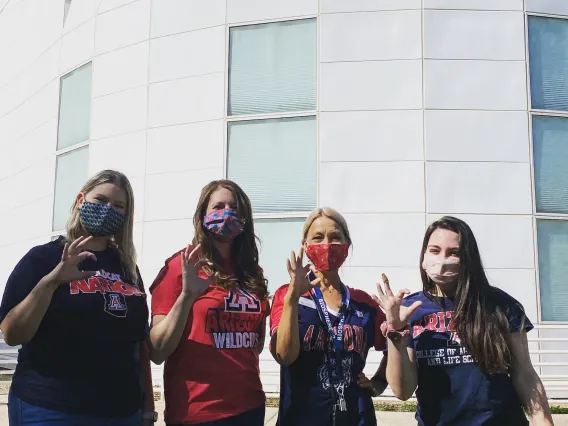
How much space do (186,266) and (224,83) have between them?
6226mm

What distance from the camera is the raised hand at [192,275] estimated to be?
107 inches

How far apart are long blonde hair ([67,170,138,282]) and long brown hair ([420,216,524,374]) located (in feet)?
5.02

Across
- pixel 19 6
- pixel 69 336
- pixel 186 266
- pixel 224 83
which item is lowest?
pixel 69 336

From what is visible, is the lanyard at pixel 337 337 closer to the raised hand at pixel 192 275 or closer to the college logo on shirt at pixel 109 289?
the raised hand at pixel 192 275

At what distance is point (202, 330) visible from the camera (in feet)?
9.23

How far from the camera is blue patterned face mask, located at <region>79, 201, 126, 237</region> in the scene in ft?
9.18

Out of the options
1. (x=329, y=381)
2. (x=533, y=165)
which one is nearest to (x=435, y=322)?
(x=329, y=381)

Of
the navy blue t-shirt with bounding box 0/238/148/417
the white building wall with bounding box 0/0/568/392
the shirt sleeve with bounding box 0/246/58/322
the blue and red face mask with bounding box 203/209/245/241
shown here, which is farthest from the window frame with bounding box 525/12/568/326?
the shirt sleeve with bounding box 0/246/58/322

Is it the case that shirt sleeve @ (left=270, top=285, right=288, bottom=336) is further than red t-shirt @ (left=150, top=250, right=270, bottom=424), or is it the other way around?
shirt sleeve @ (left=270, top=285, right=288, bottom=336)

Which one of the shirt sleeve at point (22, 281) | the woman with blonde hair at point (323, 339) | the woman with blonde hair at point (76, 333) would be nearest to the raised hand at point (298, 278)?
the woman with blonde hair at point (323, 339)

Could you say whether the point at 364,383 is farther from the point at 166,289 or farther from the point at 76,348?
the point at 76,348

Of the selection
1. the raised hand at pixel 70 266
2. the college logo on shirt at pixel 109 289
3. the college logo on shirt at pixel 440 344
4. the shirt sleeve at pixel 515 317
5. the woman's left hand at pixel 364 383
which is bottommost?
the woman's left hand at pixel 364 383

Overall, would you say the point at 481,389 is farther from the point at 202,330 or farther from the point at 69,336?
the point at 69,336

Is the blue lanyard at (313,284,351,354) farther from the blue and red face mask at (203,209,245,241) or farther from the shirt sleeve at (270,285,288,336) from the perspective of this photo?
the blue and red face mask at (203,209,245,241)
